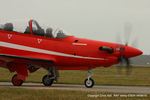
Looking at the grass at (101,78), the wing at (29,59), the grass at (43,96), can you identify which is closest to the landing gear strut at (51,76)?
the wing at (29,59)

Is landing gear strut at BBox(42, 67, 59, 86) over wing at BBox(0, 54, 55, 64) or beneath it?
beneath

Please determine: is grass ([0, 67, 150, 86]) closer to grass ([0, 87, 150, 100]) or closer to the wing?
the wing

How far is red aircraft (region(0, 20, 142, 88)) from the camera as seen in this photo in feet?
59.4

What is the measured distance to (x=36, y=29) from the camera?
62.4 feet

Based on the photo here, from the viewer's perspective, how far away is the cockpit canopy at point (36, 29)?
18891 mm

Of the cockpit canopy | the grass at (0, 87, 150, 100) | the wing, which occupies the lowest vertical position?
the grass at (0, 87, 150, 100)

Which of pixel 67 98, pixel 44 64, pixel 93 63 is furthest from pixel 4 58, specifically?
pixel 67 98

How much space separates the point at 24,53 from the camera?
18.8m

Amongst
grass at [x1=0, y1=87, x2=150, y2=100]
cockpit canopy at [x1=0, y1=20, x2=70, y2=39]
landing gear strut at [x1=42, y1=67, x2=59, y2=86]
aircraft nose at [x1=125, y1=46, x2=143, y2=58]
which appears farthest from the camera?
landing gear strut at [x1=42, y1=67, x2=59, y2=86]

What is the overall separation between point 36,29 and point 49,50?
4.70 feet

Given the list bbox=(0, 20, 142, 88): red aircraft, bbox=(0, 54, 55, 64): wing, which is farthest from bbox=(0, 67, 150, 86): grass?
bbox=(0, 20, 142, 88): red aircraft

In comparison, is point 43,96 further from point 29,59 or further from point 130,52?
point 130,52

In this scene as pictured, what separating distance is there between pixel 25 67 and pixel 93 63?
389cm

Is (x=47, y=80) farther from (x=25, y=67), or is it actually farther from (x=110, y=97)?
(x=110, y=97)
